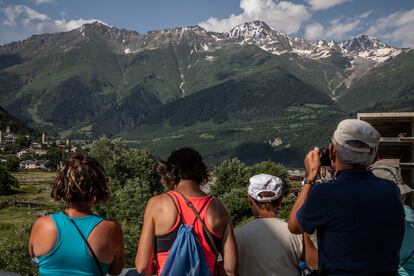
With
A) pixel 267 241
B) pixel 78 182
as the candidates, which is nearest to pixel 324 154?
pixel 267 241

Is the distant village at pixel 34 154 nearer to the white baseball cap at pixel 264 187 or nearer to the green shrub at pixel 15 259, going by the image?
the green shrub at pixel 15 259

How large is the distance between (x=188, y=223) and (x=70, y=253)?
106cm

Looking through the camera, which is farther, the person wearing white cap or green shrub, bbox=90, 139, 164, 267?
green shrub, bbox=90, 139, 164, 267

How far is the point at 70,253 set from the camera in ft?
13.6

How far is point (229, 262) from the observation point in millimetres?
4617

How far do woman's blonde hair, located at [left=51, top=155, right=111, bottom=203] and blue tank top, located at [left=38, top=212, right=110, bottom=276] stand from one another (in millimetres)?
189

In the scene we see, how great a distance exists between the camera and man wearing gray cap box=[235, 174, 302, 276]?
15.6 ft

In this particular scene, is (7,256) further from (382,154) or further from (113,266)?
(113,266)

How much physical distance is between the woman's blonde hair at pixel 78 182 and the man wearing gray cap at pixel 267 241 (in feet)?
4.98

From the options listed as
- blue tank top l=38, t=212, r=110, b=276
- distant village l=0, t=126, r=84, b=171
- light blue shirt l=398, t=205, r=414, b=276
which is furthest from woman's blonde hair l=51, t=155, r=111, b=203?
distant village l=0, t=126, r=84, b=171

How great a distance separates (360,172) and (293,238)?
113cm

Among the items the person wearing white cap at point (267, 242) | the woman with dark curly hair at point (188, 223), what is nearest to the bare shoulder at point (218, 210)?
the woman with dark curly hair at point (188, 223)

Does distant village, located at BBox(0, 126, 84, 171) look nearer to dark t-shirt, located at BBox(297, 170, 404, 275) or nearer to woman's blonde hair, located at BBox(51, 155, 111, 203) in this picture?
woman's blonde hair, located at BBox(51, 155, 111, 203)

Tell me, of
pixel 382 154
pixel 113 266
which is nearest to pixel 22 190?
pixel 382 154
